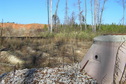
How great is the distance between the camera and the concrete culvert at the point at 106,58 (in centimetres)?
263

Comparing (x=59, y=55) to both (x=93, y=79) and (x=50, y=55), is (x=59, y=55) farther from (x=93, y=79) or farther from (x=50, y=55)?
(x=93, y=79)

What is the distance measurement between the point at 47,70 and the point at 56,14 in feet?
58.4

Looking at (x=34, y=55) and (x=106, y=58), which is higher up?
(x=106, y=58)

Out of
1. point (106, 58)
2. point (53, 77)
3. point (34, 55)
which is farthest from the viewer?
point (34, 55)

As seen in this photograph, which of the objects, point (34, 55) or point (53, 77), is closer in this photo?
point (53, 77)

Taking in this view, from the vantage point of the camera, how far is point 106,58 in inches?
108

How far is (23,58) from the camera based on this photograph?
20.3 feet

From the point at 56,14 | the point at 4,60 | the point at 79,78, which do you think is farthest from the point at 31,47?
the point at 56,14

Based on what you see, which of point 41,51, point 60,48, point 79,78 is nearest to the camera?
point 79,78

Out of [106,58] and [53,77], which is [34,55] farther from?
[106,58]

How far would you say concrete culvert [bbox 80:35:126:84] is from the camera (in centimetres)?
263

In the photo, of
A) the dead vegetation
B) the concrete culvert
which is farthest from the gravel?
the dead vegetation

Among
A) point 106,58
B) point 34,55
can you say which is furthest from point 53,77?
point 34,55

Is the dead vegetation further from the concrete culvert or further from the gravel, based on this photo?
the concrete culvert
